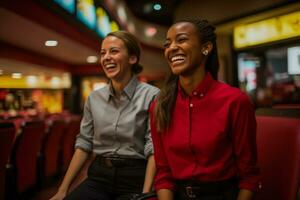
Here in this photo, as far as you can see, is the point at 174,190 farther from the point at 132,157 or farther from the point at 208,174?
the point at 132,157

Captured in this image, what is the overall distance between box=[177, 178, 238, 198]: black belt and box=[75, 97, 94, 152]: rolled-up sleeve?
0.67m

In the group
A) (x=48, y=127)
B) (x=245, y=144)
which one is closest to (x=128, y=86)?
(x=245, y=144)

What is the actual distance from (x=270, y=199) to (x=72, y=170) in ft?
3.12

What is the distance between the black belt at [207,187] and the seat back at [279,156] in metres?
0.18

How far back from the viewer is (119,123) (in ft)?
5.63

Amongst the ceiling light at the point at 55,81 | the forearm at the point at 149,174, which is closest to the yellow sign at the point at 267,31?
the forearm at the point at 149,174

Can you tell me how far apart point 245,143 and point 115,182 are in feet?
2.33

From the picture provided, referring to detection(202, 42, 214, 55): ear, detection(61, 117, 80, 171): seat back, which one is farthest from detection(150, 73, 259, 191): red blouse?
detection(61, 117, 80, 171): seat back

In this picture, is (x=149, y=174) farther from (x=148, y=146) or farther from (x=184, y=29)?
(x=184, y=29)

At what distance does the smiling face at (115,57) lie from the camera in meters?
1.73

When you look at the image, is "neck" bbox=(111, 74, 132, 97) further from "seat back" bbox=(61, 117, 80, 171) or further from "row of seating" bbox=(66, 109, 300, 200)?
"seat back" bbox=(61, 117, 80, 171)

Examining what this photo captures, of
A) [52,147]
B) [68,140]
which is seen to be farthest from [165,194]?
[68,140]

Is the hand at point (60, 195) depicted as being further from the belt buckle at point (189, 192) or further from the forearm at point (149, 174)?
the belt buckle at point (189, 192)

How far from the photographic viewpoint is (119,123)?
1.71 meters
